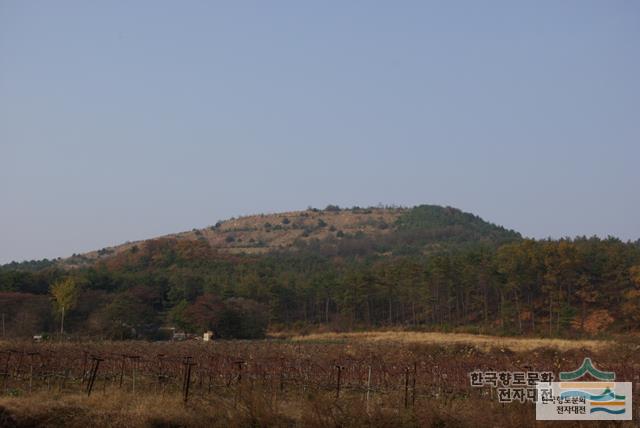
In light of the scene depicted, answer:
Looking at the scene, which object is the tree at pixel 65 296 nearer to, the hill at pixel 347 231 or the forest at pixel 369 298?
the forest at pixel 369 298

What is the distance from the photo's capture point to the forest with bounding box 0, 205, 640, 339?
54.9 meters

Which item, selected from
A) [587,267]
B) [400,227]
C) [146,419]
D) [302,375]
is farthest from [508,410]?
[400,227]

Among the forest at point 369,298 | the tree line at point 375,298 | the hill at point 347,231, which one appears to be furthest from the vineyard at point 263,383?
the hill at point 347,231

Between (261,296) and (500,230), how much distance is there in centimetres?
10435

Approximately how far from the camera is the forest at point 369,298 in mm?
54906

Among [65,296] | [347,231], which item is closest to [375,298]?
[65,296]

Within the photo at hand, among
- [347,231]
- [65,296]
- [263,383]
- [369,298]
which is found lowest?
[263,383]

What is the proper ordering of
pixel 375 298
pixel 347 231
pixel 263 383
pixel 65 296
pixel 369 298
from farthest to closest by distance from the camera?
pixel 347 231 < pixel 375 298 < pixel 369 298 < pixel 65 296 < pixel 263 383

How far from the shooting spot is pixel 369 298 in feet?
227

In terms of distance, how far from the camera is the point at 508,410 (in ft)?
47.8

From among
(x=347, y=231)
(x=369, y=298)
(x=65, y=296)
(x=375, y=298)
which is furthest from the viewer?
(x=347, y=231)

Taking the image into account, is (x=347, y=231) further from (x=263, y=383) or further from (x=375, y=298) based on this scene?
(x=263, y=383)

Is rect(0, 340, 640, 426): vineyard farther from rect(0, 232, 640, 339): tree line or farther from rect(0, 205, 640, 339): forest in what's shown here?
rect(0, 232, 640, 339): tree line

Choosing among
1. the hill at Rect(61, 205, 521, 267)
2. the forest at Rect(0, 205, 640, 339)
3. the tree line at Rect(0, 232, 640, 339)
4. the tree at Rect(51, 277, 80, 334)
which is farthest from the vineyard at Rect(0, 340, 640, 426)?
the hill at Rect(61, 205, 521, 267)
